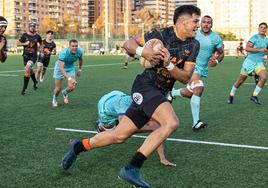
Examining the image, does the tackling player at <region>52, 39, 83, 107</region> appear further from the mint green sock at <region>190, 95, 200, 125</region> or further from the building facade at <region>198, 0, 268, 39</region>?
the building facade at <region>198, 0, 268, 39</region>

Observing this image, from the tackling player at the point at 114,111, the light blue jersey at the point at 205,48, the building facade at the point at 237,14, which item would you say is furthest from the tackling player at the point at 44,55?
the building facade at the point at 237,14

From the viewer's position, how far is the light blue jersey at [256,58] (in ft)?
42.5

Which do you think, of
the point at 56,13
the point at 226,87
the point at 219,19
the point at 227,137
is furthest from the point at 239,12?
the point at 227,137

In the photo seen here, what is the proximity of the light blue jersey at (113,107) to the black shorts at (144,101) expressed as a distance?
3.07ft

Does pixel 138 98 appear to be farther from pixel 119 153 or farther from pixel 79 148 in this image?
pixel 119 153

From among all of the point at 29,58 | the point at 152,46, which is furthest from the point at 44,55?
the point at 152,46

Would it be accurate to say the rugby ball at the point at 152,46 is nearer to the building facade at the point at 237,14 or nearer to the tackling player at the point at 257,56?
the tackling player at the point at 257,56

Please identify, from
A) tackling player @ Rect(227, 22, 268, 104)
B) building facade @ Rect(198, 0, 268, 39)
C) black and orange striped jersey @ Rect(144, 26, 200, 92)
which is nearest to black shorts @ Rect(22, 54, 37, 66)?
tackling player @ Rect(227, 22, 268, 104)

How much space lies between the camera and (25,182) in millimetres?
5520

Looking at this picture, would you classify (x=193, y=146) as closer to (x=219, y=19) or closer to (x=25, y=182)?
(x=25, y=182)

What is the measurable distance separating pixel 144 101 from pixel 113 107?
1235mm

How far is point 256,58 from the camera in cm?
1304

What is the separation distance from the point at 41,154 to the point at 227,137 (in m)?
3.25

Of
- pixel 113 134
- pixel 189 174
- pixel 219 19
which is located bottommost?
pixel 189 174
